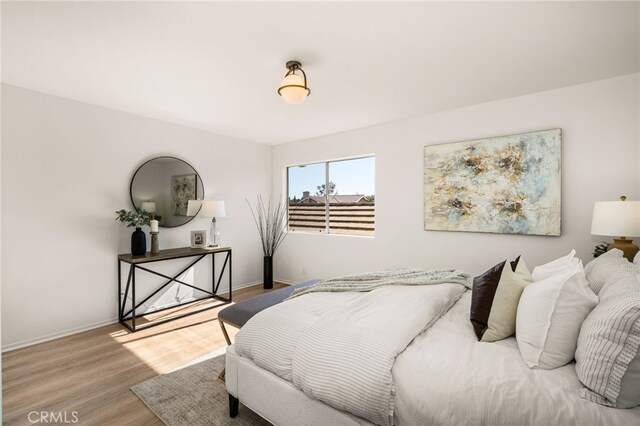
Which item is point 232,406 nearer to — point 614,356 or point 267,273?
point 614,356

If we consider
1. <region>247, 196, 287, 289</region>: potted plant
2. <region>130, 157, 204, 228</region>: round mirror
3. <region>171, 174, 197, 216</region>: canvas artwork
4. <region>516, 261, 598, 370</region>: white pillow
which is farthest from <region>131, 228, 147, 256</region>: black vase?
<region>516, 261, 598, 370</region>: white pillow

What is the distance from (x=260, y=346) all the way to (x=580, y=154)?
321cm

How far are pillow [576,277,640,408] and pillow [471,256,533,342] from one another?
367 millimetres

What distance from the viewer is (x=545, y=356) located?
125cm

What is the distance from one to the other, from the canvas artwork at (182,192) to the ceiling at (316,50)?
1.01 meters

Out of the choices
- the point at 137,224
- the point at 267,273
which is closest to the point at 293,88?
the point at 137,224

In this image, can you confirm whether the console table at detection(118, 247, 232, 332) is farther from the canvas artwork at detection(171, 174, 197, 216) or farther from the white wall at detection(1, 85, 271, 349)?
the canvas artwork at detection(171, 174, 197, 216)

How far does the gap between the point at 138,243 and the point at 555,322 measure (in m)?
3.67

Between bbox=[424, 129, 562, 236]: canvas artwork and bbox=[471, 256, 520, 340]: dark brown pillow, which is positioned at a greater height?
bbox=[424, 129, 562, 236]: canvas artwork

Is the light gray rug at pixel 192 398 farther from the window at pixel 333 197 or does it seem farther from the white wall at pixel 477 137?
the window at pixel 333 197

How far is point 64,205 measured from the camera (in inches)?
121

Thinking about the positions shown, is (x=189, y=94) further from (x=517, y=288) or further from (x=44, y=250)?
(x=517, y=288)

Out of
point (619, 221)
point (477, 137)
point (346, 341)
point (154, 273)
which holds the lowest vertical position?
point (154, 273)

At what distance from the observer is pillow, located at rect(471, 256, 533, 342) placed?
1.52 m
